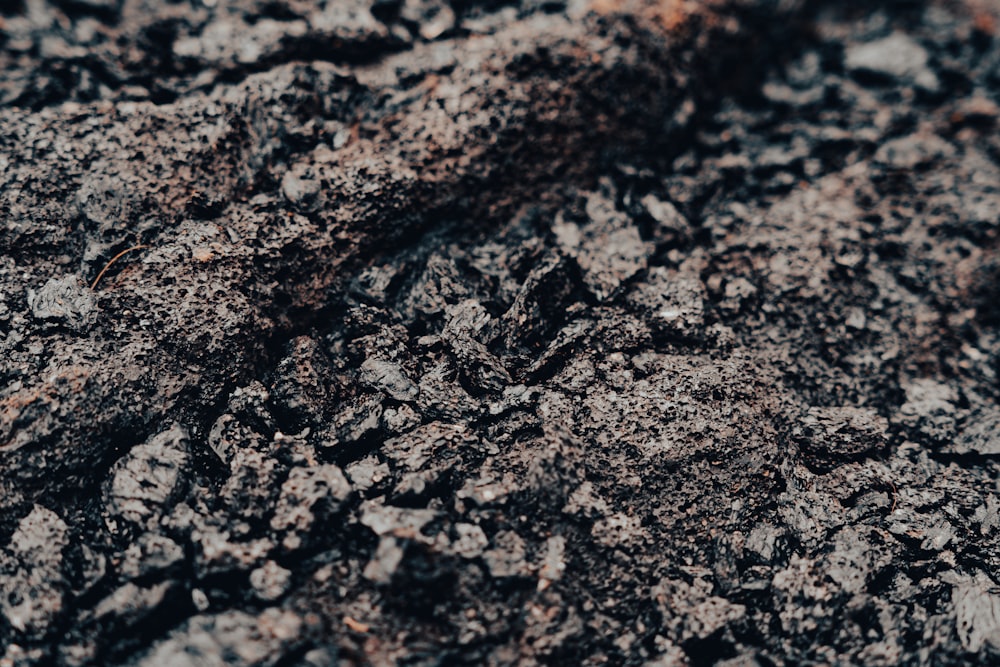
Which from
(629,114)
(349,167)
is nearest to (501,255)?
(349,167)

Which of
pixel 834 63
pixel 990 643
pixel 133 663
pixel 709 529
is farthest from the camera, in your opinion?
pixel 834 63

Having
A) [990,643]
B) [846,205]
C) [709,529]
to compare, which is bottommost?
[990,643]

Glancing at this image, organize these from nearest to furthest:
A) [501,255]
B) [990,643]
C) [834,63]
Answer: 1. [990,643]
2. [501,255]
3. [834,63]

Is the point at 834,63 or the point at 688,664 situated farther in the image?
the point at 834,63

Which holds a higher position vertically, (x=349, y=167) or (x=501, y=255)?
(x=349, y=167)

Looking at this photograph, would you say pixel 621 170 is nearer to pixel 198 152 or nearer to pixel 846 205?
pixel 846 205

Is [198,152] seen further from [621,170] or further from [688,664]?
[688,664]

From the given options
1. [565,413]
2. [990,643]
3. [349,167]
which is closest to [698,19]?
[349,167]
